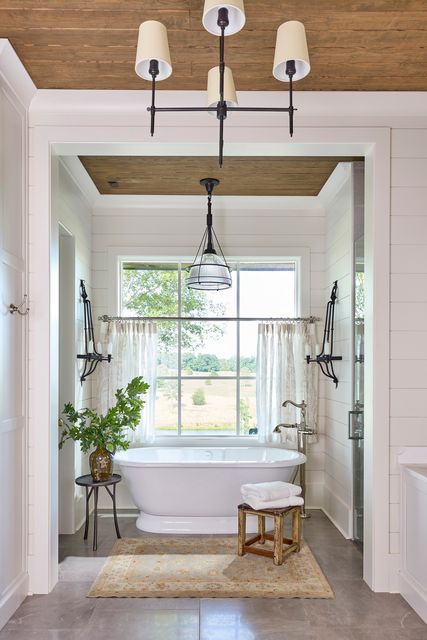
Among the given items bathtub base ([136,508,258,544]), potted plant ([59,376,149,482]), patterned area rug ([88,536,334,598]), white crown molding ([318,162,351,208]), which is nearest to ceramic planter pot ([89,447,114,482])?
potted plant ([59,376,149,482])

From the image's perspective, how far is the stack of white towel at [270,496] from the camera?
4234mm

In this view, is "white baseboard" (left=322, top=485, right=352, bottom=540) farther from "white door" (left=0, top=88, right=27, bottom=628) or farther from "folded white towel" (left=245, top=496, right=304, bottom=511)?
"white door" (left=0, top=88, right=27, bottom=628)

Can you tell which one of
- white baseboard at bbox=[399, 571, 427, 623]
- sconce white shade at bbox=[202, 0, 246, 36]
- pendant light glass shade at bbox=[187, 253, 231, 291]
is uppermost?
sconce white shade at bbox=[202, 0, 246, 36]

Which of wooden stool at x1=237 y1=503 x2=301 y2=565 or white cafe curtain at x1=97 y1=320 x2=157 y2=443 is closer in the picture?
wooden stool at x1=237 y1=503 x2=301 y2=565

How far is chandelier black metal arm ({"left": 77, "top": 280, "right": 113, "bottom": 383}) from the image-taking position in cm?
536

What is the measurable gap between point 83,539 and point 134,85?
3252 mm

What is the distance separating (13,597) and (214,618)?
1063 mm

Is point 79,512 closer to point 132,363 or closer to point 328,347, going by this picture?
point 132,363

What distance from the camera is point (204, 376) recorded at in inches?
236

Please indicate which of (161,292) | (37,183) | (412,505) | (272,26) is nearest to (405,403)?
(412,505)

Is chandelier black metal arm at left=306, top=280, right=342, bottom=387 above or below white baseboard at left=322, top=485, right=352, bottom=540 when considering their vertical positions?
above

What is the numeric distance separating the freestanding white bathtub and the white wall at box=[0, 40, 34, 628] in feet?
4.72

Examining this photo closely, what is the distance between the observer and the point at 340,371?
520 centimetres

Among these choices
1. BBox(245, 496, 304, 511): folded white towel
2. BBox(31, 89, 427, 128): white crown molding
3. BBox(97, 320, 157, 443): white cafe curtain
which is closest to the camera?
BBox(31, 89, 427, 128): white crown molding
